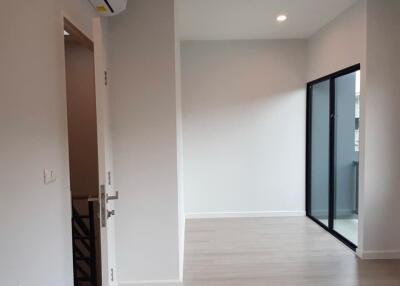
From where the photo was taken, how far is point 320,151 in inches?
180

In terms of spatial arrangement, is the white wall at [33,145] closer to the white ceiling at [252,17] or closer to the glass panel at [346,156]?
the white ceiling at [252,17]

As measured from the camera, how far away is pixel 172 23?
104 inches

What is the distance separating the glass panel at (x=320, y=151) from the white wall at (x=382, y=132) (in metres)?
1.05

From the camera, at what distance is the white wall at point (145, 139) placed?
8.65 feet

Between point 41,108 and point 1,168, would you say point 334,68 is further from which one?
point 1,168

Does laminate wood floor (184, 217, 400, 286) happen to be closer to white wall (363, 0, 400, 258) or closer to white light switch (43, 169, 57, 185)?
white wall (363, 0, 400, 258)

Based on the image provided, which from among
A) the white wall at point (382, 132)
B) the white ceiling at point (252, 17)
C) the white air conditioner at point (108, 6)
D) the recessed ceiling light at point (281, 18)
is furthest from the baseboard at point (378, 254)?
the white air conditioner at point (108, 6)

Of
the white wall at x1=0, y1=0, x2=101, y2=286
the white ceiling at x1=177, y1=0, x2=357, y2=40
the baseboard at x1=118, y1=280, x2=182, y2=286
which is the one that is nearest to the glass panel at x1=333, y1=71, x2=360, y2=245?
the white ceiling at x1=177, y1=0, x2=357, y2=40

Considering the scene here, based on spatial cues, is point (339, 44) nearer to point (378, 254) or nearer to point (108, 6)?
point (378, 254)

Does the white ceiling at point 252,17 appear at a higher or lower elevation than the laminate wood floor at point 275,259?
higher

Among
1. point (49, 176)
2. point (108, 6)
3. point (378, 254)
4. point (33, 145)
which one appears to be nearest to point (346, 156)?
point (378, 254)

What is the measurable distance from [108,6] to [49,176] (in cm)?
135

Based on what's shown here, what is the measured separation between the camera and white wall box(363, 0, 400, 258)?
3186 mm

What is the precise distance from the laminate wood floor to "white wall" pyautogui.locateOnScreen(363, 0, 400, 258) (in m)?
0.28
